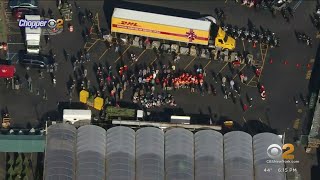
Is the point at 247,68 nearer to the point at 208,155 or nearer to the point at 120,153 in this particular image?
the point at 208,155

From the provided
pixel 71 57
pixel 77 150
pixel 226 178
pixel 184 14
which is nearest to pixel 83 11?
pixel 71 57

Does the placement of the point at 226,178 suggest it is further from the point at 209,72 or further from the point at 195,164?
the point at 209,72

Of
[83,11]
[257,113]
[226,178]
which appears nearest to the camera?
[226,178]

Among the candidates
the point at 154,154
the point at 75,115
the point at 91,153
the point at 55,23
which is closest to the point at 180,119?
the point at 154,154

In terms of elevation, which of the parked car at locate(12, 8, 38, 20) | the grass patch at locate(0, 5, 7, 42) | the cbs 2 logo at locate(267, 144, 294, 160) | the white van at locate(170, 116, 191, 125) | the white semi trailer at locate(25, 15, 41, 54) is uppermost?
the parked car at locate(12, 8, 38, 20)

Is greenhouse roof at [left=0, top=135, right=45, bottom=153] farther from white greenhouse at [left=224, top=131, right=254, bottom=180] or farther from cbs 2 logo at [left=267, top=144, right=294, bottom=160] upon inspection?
cbs 2 logo at [left=267, top=144, right=294, bottom=160]

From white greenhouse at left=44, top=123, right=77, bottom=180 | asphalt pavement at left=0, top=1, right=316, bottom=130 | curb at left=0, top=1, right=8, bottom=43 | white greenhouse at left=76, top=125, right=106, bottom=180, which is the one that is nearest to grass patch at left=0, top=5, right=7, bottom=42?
curb at left=0, top=1, right=8, bottom=43
